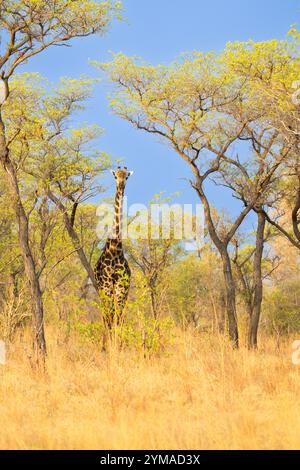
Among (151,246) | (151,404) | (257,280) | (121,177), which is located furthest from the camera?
(151,246)

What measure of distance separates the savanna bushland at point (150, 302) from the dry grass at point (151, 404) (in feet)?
0.09

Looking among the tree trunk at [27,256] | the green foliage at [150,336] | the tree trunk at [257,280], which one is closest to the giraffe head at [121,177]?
the tree trunk at [27,256]

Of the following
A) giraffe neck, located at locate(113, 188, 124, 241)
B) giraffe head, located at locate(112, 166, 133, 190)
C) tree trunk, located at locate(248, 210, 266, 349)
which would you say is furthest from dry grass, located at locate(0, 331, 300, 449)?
tree trunk, located at locate(248, 210, 266, 349)

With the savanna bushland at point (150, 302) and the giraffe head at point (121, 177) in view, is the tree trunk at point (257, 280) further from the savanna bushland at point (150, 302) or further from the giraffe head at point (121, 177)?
the giraffe head at point (121, 177)

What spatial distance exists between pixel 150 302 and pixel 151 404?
816 centimetres

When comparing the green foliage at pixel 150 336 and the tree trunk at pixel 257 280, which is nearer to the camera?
the green foliage at pixel 150 336

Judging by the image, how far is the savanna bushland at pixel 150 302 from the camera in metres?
7.28

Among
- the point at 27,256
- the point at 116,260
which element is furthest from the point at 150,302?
the point at 27,256

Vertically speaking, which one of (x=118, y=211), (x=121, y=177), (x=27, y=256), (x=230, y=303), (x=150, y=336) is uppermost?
(x=121, y=177)

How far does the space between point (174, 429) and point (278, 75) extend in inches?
426

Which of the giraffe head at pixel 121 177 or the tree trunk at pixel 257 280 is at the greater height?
the giraffe head at pixel 121 177

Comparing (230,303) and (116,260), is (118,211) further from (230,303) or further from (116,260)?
(230,303)

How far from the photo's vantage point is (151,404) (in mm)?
8055
